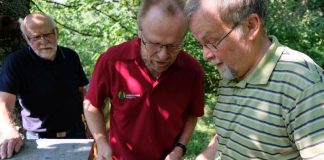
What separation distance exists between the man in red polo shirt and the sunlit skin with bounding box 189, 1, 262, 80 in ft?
1.79

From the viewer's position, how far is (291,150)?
1.40 m

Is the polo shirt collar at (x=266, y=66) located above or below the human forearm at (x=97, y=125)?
above

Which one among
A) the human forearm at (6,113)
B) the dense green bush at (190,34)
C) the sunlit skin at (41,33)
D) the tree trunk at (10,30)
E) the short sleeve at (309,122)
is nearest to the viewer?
the short sleeve at (309,122)

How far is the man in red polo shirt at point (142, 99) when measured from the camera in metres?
2.20

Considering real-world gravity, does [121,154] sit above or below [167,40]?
below

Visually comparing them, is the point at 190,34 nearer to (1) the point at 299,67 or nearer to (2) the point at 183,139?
(2) the point at 183,139

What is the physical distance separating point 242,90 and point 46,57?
214 centimetres

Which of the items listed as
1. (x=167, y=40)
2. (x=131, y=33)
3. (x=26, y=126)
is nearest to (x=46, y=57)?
(x=26, y=126)

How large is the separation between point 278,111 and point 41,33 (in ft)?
7.76

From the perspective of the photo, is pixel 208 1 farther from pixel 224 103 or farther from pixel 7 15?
pixel 7 15

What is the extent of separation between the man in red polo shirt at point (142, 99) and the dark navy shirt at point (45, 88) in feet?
3.35

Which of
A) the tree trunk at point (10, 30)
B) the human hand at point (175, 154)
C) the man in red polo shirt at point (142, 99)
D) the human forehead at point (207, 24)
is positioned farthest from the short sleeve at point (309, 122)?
the tree trunk at point (10, 30)

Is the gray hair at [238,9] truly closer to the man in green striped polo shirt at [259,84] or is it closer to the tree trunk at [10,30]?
the man in green striped polo shirt at [259,84]

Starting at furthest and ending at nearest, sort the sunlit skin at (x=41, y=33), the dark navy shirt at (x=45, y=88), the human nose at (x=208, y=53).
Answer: the sunlit skin at (x=41, y=33) → the dark navy shirt at (x=45, y=88) → the human nose at (x=208, y=53)
